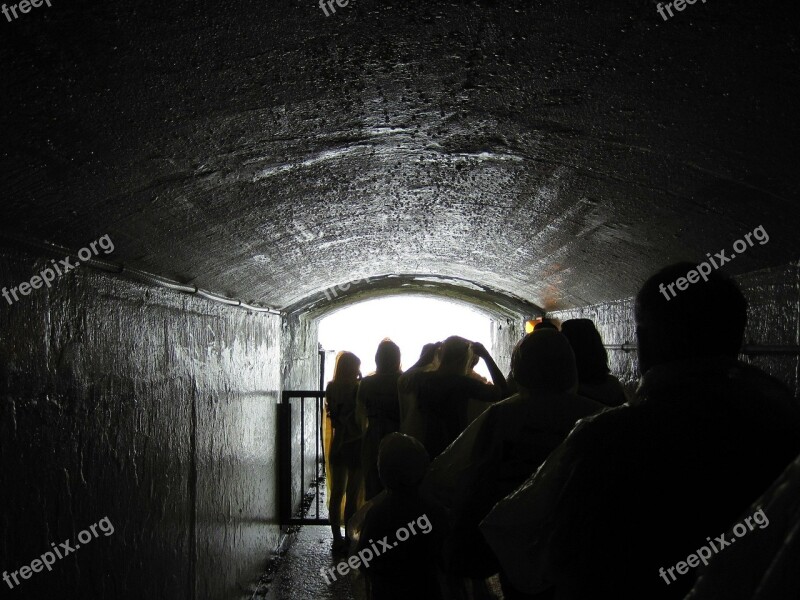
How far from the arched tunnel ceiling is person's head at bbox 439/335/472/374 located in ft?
2.98

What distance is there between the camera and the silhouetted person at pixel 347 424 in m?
6.82

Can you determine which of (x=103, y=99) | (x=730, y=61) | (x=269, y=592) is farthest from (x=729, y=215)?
(x=269, y=592)

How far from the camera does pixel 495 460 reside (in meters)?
2.80

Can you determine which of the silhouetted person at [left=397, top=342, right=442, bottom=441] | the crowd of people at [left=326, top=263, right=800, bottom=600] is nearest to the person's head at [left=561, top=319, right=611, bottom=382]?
the silhouetted person at [left=397, top=342, right=442, bottom=441]

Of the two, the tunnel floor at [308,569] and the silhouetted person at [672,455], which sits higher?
the silhouetted person at [672,455]

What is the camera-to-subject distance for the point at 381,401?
5852 millimetres

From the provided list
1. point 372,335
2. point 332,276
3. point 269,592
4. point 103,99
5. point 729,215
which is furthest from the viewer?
point 372,335

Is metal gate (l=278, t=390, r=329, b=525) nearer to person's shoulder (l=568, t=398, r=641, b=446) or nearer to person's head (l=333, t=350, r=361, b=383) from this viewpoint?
person's head (l=333, t=350, r=361, b=383)

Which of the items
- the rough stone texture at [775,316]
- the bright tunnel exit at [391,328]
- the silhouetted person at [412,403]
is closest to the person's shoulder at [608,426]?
the rough stone texture at [775,316]

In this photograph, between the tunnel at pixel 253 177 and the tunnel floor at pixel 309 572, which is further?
the tunnel floor at pixel 309 572

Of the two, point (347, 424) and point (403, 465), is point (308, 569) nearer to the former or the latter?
point (347, 424)

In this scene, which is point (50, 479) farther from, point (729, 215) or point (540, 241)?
point (540, 241)

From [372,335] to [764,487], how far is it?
17446 millimetres

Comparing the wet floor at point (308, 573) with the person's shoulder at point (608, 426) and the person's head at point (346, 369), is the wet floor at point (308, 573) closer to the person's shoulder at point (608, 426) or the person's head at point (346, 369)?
the person's head at point (346, 369)
